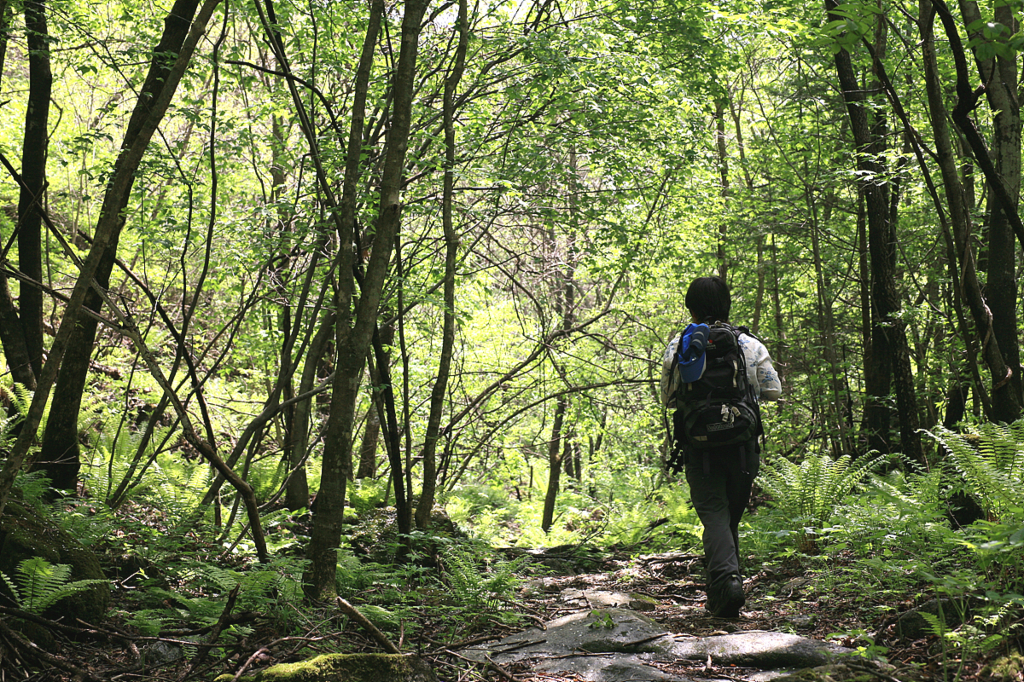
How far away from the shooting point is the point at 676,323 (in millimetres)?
13070

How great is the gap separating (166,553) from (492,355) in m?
6.40

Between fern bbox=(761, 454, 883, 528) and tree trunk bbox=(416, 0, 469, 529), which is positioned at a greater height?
tree trunk bbox=(416, 0, 469, 529)

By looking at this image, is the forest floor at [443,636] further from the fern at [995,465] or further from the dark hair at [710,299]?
the dark hair at [710,299]

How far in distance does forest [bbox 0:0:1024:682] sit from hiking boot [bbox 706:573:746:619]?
29cm

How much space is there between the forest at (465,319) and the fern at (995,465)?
0.09ft

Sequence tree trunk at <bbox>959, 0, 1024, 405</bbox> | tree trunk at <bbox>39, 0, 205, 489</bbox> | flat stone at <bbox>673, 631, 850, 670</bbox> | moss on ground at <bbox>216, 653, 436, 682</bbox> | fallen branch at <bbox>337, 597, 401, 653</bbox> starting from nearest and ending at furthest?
1. moss on ground at <bbox>216, 653, 436, 682</bbox>
2. fallen branch at <bbox>337, 597, 401, 653</bbox>
3. flat stone at <bbox>673, 631, 850, 670</bbox>
4. tree trunk at <bbox>959, 0, 1024, 405</bbox>
5. tree trunk at <bbox>39, 0, 205, 489</bbox>

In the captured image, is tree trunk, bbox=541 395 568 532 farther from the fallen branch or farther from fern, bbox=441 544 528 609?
the fallen branch

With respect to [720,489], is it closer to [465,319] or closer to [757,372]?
[757,372]

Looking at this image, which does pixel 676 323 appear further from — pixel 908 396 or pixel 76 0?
pixel 76 0

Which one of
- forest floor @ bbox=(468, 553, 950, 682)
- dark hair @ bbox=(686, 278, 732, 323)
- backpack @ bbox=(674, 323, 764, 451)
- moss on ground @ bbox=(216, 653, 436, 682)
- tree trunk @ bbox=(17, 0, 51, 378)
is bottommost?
forest floor @ bbox=(468, 553, 950, 682)

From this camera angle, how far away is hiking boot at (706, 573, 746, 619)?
427cm

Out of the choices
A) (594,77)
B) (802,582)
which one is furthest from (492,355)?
(802,582)

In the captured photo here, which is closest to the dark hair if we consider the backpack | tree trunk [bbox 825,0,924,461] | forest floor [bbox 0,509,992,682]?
the backpack

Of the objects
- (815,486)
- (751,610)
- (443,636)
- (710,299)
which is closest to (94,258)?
(443,636)
